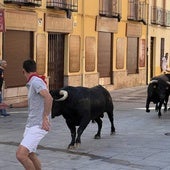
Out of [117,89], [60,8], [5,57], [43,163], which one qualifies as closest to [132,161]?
[43,163]

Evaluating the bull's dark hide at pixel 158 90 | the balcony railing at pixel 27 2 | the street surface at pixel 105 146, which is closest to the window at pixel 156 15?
the balcony railing at pixel 27 2

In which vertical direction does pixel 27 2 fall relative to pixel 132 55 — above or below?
above

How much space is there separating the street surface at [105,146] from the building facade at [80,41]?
11.0ft

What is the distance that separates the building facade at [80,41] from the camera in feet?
58.7

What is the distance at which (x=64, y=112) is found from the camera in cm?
1004

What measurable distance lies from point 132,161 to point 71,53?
1308 cm

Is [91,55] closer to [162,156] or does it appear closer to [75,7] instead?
[75,7]

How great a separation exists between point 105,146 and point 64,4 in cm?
1116

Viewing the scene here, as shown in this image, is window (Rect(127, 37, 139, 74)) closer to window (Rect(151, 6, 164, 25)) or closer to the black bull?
window (Rect(151, 6, 164, 25))

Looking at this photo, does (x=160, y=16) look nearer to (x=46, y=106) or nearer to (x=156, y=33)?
(x=156, y=33)

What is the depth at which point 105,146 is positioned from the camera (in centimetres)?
1048

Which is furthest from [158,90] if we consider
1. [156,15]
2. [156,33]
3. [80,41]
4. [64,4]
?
[156,33]

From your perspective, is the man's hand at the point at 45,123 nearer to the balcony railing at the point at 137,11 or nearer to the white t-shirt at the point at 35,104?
the white t-shirt at the point at 35,104

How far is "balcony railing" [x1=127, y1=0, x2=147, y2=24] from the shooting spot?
28203 millimetres
